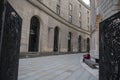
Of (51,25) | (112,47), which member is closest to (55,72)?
(112,47)

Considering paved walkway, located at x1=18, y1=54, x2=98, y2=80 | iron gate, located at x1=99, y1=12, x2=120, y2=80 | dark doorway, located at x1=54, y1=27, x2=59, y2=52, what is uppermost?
dark doorway, located at x1=54, y1=27, x2=59, y2=52

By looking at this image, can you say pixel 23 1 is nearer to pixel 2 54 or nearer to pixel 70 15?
pixel 2 54

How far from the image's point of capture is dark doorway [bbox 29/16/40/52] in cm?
2211

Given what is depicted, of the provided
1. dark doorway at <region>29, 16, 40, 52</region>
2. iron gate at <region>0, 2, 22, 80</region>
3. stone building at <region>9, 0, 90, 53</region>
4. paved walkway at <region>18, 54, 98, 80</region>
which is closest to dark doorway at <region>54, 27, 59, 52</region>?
stone building at <region>9, 0, 90, 53</region>

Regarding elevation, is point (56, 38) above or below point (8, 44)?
above

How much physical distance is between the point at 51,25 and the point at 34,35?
555cm

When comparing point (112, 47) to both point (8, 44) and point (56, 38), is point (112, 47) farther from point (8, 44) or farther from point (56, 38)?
point (56, 38)

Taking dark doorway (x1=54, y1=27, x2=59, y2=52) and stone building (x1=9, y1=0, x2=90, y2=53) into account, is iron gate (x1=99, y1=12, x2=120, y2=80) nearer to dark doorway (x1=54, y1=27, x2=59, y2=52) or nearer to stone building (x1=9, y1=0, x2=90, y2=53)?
stone building (x1=9, y1=0, x2=90, y2=53)

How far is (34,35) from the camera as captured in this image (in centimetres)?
2295

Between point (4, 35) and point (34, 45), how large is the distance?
1943 centimetres

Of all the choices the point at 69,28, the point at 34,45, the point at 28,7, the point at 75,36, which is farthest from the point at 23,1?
the point at 75,36

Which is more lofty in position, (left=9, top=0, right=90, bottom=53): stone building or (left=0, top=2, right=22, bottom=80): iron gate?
(left=9, top=0, right=90, bottom=53): stone building

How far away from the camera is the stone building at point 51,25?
64.6 ft

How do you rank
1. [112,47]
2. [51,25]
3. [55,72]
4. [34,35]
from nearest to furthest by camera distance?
[112,47], [55,72], [34,35], [51,25]
